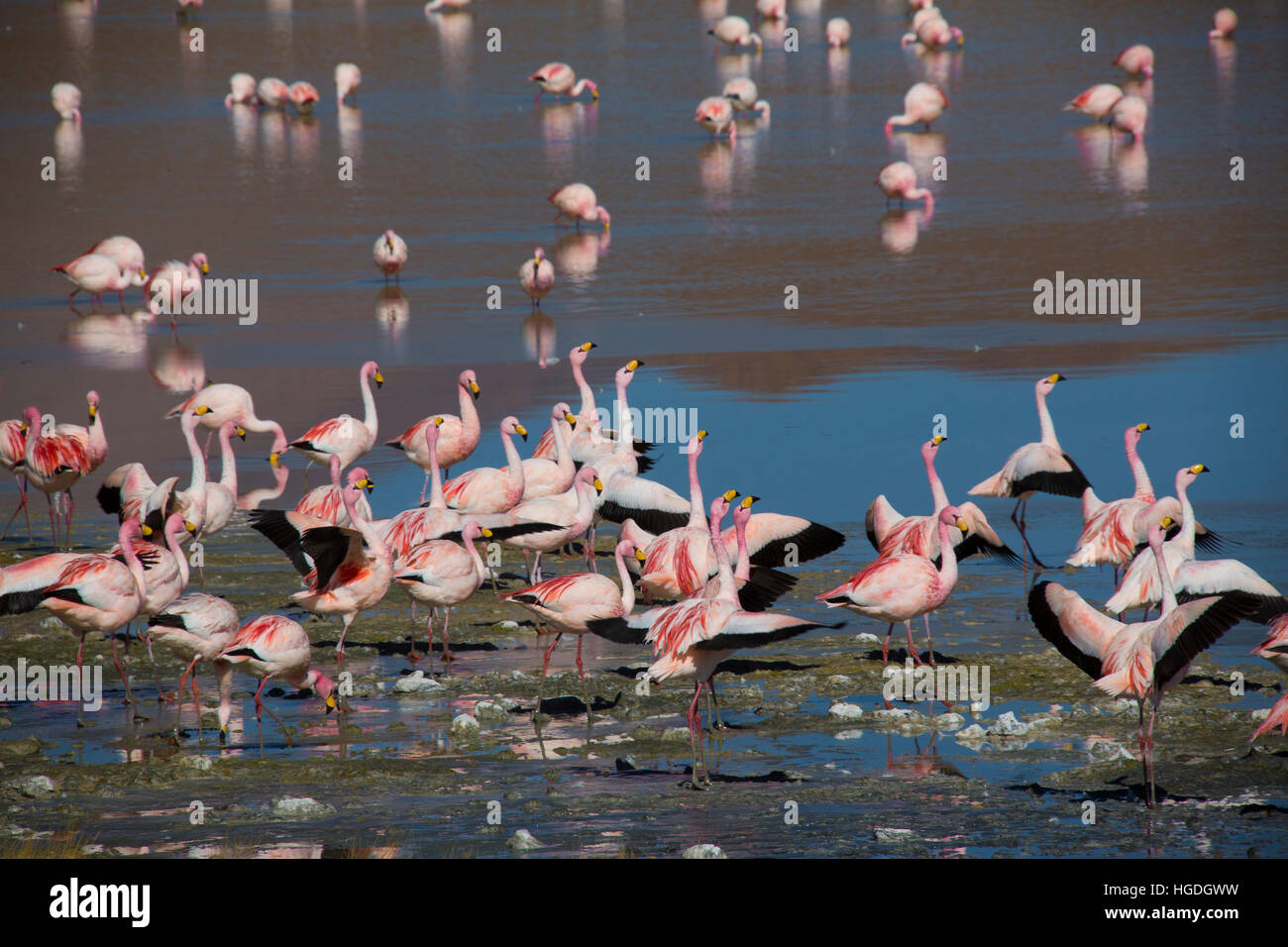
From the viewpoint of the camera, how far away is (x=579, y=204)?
2200cm

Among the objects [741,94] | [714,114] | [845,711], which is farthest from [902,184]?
[845,711]

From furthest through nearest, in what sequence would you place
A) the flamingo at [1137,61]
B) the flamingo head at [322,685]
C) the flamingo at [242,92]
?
the flamingo at [242,92] < the flamingo at [1137,61] < the flamingo head at [322,685]

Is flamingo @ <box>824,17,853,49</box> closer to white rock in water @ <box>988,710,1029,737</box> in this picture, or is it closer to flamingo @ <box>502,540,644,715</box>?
flamingo @ <box>502,540,644,715</box>

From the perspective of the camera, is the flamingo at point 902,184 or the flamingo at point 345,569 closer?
the flamingo at point 345,569

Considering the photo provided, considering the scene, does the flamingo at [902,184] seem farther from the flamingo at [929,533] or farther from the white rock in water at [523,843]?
the white rock in water at [523,843]

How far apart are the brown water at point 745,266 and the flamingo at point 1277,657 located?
31 centimetres

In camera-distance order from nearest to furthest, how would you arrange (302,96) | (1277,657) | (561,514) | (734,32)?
(1277,657)
(561,514)
(302,96)
(734,32)

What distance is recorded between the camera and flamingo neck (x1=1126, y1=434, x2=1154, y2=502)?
9.62m

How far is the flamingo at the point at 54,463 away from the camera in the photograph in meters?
10.9

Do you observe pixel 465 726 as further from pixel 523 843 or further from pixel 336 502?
pixel 336 502

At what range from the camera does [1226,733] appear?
726cm

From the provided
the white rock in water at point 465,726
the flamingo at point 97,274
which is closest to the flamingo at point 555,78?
the flamingo at point 97,274

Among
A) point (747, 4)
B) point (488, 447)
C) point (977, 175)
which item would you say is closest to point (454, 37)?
point (747, 4)

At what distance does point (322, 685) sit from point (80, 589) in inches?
50.1
